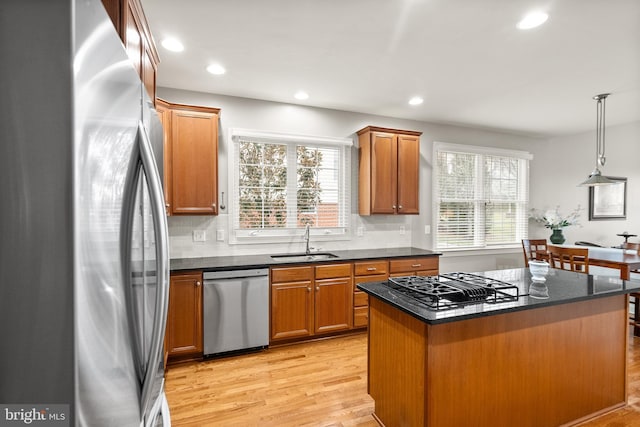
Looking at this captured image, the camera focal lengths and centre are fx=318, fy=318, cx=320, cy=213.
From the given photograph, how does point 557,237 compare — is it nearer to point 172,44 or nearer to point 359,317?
point 359,317

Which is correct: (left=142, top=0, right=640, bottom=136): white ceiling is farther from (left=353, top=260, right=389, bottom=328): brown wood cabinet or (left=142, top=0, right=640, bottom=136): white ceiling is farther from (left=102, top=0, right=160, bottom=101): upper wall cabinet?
(left=353, top=260, right=389, bottom=328): brown wood cabinet

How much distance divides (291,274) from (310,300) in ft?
1.21

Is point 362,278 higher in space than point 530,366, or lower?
higher

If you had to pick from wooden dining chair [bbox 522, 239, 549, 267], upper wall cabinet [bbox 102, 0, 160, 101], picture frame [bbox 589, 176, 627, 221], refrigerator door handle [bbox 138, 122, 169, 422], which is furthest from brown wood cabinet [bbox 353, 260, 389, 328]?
picture frame [bbox 589, 176, 627, 221]

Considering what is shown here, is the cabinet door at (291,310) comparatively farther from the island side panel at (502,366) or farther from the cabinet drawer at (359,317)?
the island side panel at (502,366)

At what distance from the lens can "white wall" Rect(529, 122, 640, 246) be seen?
5117mm

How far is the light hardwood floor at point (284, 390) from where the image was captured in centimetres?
219

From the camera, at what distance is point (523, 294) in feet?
6.44

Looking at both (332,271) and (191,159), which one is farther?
(332,271)

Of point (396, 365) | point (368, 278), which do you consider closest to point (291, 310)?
point (368, 278)

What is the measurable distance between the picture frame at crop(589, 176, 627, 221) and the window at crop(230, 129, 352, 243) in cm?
444

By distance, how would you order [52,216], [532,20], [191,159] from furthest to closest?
1. [191,159]
2. [532,20]
3. [52,216]

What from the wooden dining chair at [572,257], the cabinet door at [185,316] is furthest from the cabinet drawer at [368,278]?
the wooden dining chair at [572,257]

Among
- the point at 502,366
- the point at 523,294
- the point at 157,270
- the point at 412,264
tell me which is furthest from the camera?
the point at 412,264
